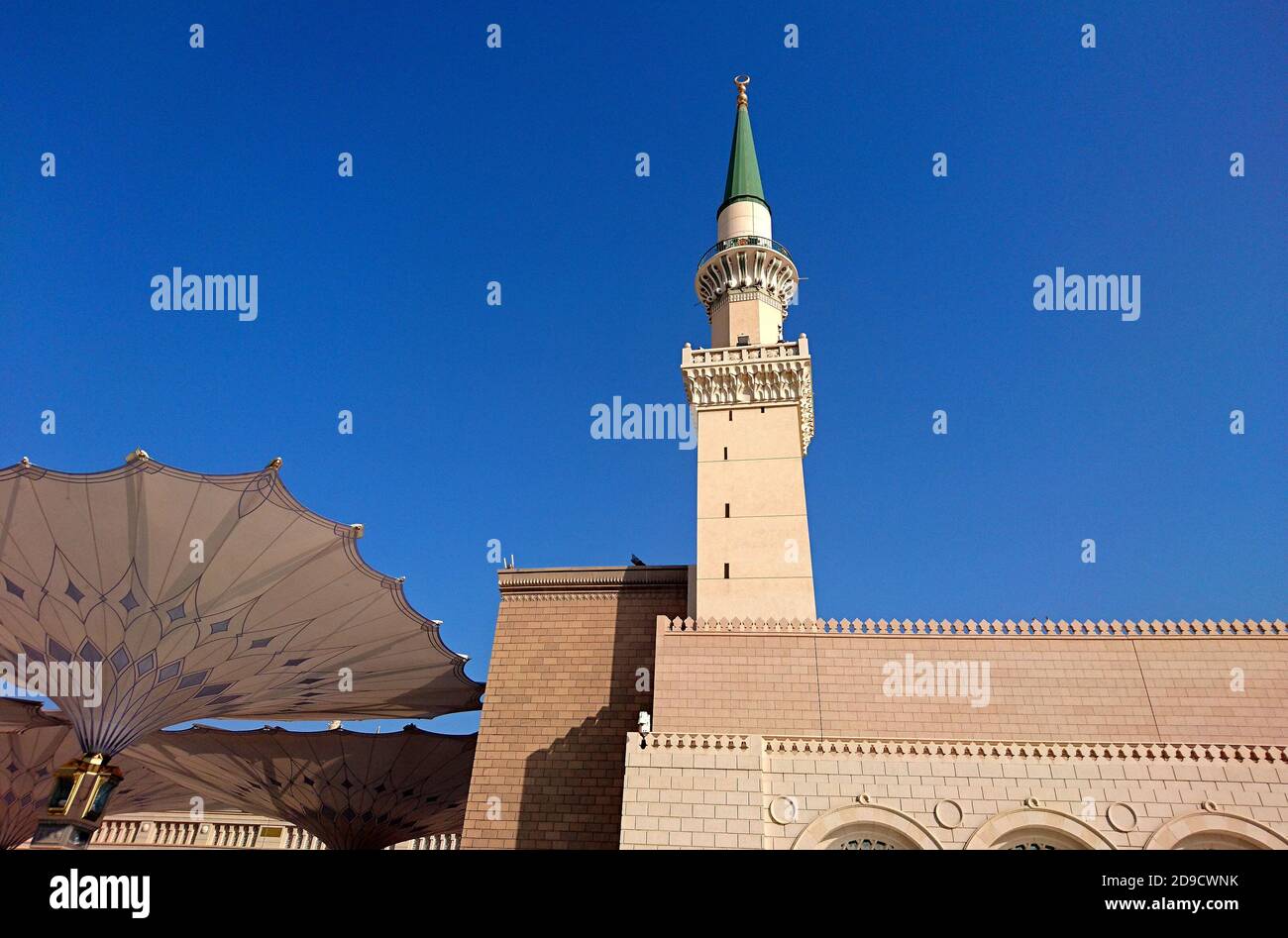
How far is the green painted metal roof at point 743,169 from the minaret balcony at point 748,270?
94.7 inches

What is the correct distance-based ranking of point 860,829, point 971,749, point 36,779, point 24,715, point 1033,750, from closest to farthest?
1. point 860,829
2. point 1033,750
3. point 971,749
4. point 24,715
5. point 36,779

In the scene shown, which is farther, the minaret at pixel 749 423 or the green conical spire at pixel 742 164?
the green conical spire at pixel 742 164

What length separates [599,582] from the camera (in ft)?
Answer: 71.3

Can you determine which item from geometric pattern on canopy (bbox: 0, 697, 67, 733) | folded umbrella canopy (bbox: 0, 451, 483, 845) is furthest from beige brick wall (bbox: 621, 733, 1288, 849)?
geometric pattern on canopy (bbox: 0, 697, 67, 733)

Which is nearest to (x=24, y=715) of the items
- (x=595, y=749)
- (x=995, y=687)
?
(x=595, y=749)

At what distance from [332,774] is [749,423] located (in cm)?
1958

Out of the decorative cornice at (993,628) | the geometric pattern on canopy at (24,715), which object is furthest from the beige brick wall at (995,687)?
the geometric pattern on canopy at (24,715)

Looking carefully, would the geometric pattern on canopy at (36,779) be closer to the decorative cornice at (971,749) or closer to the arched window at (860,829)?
the decorative cornice at (971,749)

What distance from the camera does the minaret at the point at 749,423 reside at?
68.9 feet

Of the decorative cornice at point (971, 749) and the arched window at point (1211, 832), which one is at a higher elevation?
the decorative cornice at point (971, 749)

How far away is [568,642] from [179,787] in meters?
22.0

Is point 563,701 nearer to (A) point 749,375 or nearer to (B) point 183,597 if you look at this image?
(B) point 183,597

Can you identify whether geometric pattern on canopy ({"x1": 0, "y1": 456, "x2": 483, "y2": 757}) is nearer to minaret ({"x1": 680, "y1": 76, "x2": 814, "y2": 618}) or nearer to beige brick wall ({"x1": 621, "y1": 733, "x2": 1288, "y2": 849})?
minaret ({"x1": 680, "y1": 76, "x2": 814, "y2": 618})

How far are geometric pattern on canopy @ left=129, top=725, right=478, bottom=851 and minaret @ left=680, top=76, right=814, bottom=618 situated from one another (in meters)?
11.3
